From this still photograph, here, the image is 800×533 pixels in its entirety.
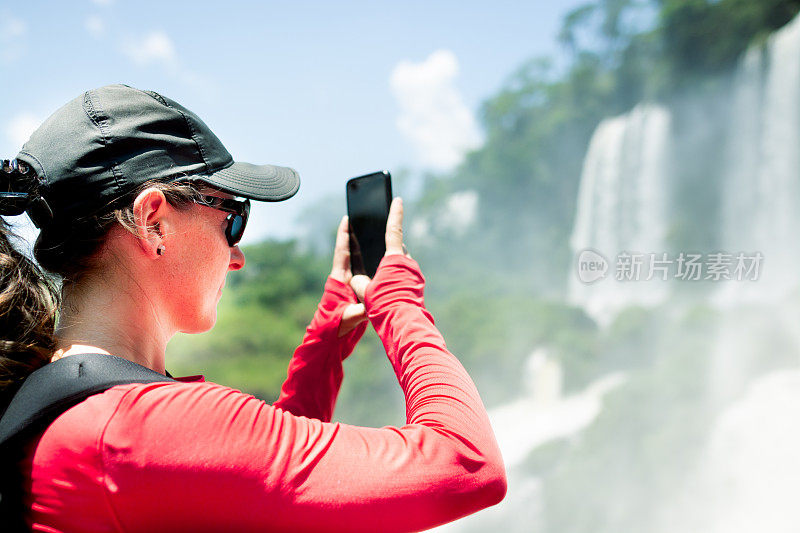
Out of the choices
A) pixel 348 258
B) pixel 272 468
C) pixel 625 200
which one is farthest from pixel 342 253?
pixel 625 200

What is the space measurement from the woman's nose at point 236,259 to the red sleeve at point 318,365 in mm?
186

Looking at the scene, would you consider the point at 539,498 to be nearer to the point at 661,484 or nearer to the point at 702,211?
the point at 661,484

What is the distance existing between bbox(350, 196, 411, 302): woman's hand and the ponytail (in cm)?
39

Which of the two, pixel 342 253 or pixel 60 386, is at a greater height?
pixel 342 253

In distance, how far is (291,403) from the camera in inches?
39.0

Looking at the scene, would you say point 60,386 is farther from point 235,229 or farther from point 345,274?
point 345,274

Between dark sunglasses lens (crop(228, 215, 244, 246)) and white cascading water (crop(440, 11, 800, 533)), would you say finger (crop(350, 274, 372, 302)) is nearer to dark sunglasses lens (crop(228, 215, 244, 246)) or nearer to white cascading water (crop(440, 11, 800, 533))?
dark sunglasses lens (crop(228, 215, 244, 246))

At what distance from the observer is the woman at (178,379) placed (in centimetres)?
56

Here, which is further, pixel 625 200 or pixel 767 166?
pixel 625 200

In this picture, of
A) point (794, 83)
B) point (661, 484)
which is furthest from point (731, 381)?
point (794, 83)

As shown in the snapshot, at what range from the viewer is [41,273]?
73 centimetres

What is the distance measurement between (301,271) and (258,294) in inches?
42.1

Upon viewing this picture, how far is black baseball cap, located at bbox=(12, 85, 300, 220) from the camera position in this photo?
0.65m

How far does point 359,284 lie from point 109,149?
42cm
